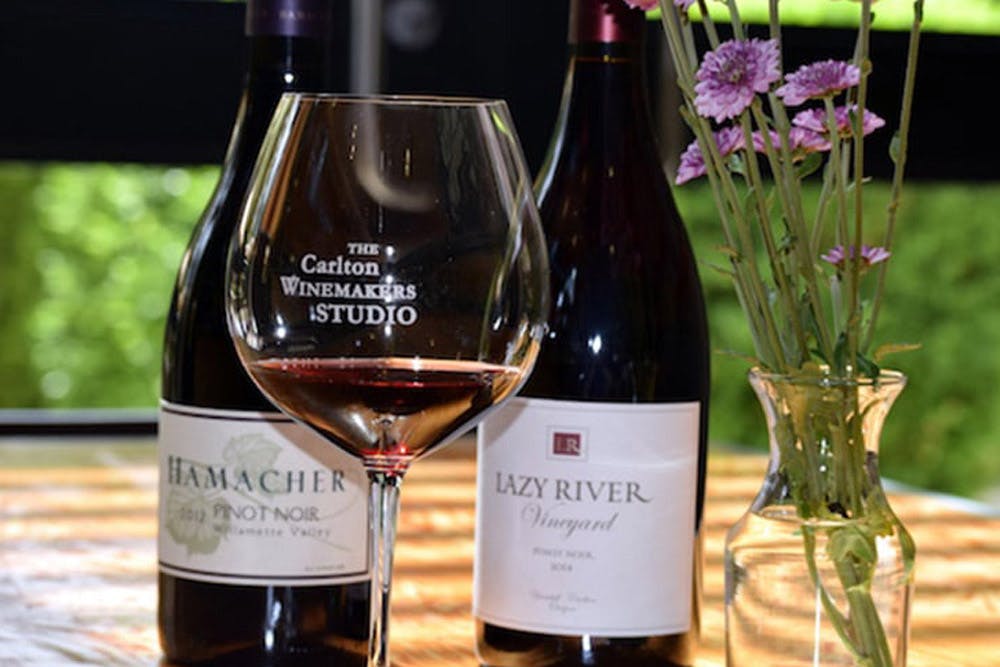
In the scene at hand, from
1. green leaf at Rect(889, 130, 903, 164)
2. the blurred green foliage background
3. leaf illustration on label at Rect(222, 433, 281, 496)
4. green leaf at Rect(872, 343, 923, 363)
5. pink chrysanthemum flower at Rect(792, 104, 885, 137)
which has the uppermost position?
pink chrysanthemum flower at Rect(792, 104, 885, 137)

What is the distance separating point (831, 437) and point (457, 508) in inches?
24.1

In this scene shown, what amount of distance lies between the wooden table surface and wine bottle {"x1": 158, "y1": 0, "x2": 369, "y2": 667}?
0.04 m

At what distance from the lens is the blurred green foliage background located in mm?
4715

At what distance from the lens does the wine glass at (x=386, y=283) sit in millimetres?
696

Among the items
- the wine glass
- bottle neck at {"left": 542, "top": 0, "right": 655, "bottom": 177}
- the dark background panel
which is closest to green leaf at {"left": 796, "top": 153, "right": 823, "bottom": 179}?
the wine glass

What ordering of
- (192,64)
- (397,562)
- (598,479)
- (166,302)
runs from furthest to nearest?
(166,302)
(192,64)
(397,562)
(598,479)

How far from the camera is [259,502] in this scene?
85 cm

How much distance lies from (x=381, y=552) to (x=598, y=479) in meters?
0.17

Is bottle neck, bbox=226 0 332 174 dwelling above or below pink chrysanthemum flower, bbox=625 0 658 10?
below

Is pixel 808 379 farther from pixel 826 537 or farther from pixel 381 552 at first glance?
pixel 381 552

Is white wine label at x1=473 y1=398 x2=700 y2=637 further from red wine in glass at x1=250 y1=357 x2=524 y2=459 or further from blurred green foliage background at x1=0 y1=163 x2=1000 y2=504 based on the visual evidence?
blurred green foliage background at x1=0 y1=163 x2=1000 y2=504

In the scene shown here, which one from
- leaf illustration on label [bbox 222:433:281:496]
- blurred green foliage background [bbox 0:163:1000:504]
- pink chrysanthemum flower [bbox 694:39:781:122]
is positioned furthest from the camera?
blurred green foliage background [bbox 0:163:1000:504]

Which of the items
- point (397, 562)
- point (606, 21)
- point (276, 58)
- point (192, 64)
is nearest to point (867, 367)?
point (606, 21)

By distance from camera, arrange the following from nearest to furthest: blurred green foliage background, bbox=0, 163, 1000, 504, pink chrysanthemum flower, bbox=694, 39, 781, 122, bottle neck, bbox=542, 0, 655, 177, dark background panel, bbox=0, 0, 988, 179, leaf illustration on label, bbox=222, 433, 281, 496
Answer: pink chrysanthemum flower, bbox=694, 39, 781, 122, leaf illustration on label, bbox=222, 433, 281, 496, bottle neck, bbox=542, 0, 655, 177, dark background panel, bbox=0, 0, 988, 179, blurred green foliage background, bbox=0, 163, 1000, 504
